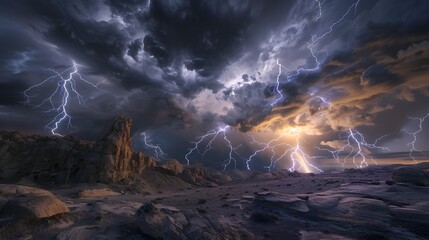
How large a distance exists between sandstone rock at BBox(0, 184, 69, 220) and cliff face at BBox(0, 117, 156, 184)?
31.9 metres

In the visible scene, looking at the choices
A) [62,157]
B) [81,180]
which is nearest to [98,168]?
[81,180]

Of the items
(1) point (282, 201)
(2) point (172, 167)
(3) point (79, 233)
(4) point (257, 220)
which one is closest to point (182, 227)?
(3) point (79, 233)

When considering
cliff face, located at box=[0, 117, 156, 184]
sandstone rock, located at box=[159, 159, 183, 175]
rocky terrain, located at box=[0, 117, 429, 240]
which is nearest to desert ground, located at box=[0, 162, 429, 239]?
rocky terrain, located at box=[0, 117, 429, 240]

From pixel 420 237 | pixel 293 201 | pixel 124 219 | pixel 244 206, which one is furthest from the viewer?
pixel 244 206

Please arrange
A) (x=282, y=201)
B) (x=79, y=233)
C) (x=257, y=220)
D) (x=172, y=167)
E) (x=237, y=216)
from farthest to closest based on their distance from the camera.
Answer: (x=172, y=167) → (x=282, y=201) → (x=237, y=216) → (x=257, y=220) → (x=79, y=233)

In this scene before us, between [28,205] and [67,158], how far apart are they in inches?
1676

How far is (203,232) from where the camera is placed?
11344 mm

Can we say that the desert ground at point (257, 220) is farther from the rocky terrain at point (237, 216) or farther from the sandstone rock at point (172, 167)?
the sandstone rock at point (172, 167)

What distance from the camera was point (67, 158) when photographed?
48125 millimetres

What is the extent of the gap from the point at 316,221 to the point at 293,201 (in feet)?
9.30

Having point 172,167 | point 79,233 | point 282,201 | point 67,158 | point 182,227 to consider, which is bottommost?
point 79,233

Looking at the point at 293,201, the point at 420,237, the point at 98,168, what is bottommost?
the point at 420,237

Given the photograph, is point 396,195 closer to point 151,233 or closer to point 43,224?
point 151,233

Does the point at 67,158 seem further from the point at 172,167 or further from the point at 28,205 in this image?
the point at 28,205
